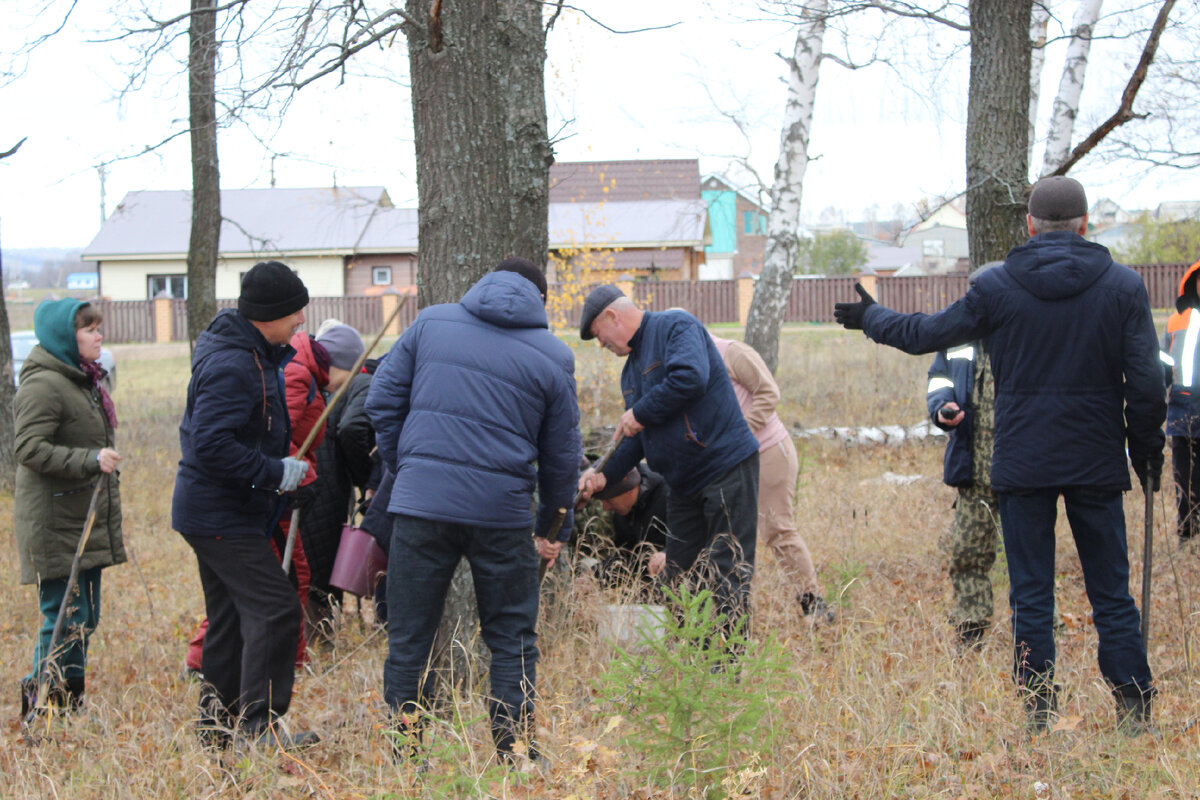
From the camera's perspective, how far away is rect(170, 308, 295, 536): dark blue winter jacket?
11.0 ft

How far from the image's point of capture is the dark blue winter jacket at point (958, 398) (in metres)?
4.59

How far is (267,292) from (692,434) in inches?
70.2

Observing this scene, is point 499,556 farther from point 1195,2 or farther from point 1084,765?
point 1195,2

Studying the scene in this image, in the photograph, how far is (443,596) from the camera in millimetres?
3311

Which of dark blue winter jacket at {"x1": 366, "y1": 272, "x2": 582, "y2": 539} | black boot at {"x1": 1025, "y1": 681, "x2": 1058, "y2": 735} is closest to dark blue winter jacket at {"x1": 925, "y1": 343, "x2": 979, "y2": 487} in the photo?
black boot at {"x1": 1025, "y1": 681, "x2": 1058, "y2": 735}

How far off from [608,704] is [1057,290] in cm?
204

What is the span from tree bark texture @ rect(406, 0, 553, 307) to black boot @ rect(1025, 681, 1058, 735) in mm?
2698

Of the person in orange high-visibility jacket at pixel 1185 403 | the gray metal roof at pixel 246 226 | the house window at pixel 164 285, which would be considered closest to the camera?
the person in orange high-visibility jacket at pixel 1185 403

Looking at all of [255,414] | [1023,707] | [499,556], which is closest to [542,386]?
[499,556]

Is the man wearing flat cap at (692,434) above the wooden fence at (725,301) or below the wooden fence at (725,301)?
below

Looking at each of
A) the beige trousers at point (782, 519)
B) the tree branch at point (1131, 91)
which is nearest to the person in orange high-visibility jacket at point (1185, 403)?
the tree branch at point (1131, 91)

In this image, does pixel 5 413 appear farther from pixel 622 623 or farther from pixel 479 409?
pixel 479 409

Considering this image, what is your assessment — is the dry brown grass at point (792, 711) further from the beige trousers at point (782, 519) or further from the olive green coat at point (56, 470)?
the olive green coat at point (56, 470)

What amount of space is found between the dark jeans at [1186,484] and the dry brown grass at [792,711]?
0.68 feet
